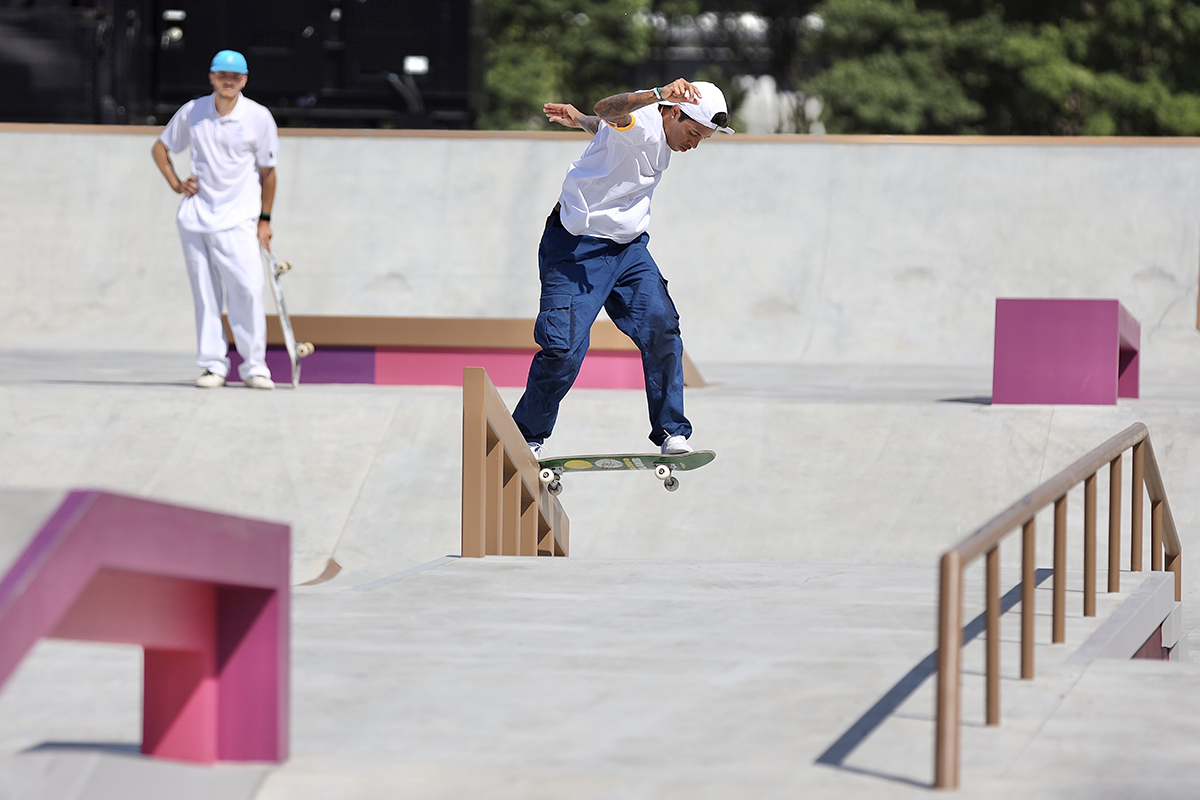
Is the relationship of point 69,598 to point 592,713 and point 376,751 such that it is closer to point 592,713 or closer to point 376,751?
point 376,751

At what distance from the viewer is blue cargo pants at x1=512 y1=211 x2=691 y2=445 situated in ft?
Result: 20.0

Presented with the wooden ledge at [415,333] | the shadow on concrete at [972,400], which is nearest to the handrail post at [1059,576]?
the shadow on concrete at [972,400]

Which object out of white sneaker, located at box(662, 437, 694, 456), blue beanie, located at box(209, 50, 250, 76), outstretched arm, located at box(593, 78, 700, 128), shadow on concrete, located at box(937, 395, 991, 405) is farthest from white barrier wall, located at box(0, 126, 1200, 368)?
outstretched arm, located at box(593, 78, 700, 128)

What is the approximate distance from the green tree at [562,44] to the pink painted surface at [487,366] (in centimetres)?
2617

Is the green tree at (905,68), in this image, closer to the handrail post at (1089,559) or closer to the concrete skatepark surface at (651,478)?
the concrete skatepark surface at (651,478)

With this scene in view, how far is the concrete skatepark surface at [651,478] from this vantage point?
3.18 meters

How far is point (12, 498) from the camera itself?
2244mm

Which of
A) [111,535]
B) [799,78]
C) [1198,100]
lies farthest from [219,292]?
[799,78]

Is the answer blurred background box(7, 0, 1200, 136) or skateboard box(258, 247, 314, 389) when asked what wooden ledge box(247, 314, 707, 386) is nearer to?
skateboard box(258, 247, 314, 389)

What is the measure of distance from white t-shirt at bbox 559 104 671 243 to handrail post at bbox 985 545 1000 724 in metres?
3.04

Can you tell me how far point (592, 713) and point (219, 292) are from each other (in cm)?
664

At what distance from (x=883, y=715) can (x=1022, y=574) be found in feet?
1.96

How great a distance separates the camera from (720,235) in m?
14.8

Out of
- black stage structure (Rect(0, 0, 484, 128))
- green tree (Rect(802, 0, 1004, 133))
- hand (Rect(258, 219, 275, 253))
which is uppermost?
green tree (Rect(802, 0, 1004, 133))
